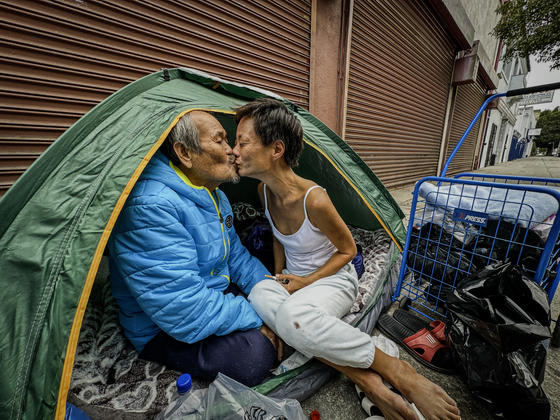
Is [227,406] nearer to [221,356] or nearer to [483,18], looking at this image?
[221,356]

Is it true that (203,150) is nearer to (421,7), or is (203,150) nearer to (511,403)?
(511,403)

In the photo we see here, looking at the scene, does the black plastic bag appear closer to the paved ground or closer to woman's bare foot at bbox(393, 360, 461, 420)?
the paved ground

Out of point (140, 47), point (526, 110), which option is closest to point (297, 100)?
point (140, 47)

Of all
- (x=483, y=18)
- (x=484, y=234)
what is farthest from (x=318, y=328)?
(x=483, y=18)

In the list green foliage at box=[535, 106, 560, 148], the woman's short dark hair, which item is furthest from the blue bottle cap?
green foliage at box=[535, 106, 560, 148]

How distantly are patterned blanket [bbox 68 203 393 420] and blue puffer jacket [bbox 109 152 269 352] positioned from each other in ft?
0.38

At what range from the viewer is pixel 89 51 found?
2004 millimetres

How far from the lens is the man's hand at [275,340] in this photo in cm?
139

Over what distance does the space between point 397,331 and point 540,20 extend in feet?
39.0

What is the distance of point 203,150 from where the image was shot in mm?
1327

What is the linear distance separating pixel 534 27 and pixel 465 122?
3.23 m

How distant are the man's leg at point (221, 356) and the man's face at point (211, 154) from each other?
0.90 m

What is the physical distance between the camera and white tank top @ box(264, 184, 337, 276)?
155cm

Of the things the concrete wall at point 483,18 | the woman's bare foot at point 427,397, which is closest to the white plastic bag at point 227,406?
the woman's bare foot at point 427,397
